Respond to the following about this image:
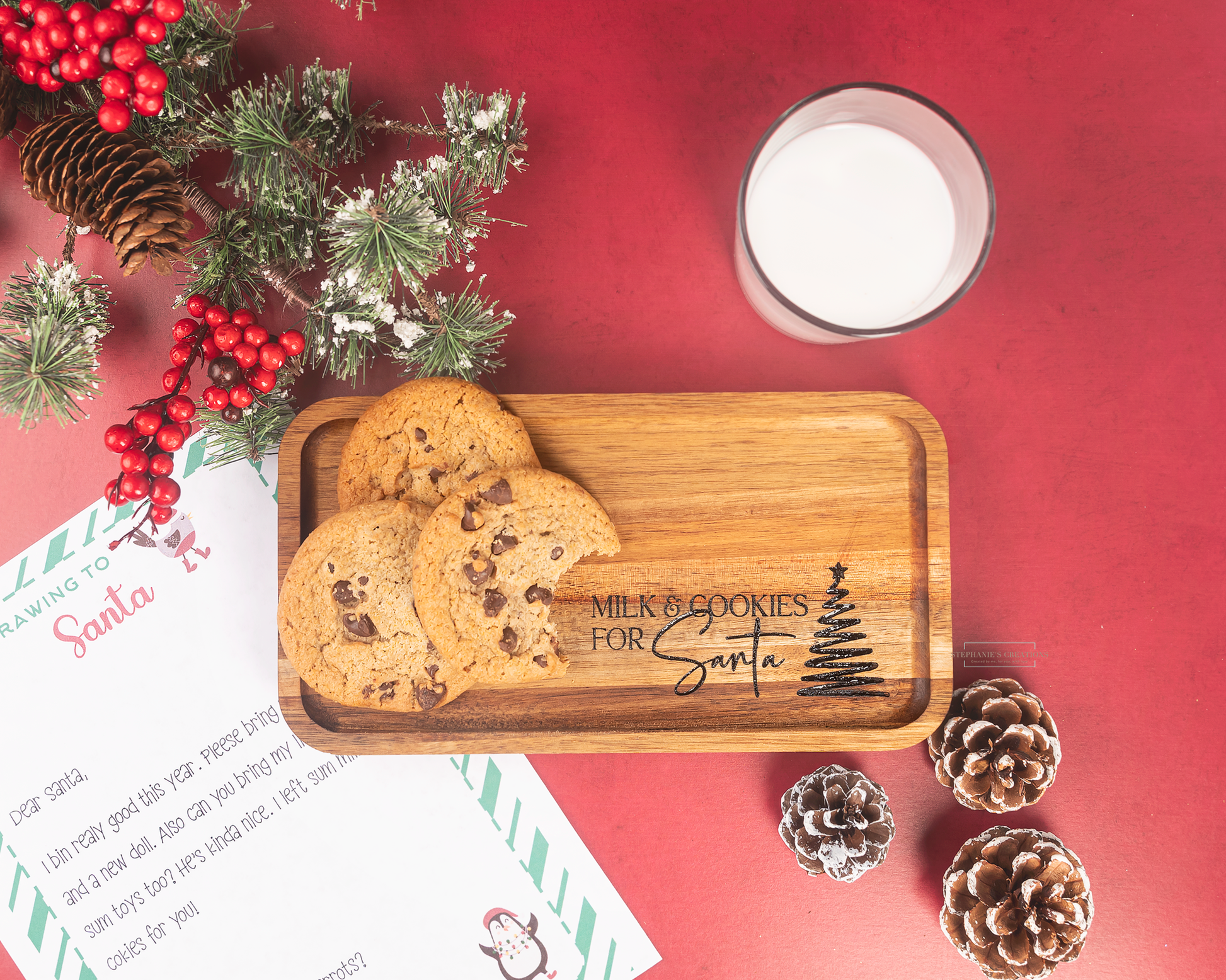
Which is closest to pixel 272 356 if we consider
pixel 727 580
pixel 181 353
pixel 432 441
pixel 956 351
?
pixel 181 353

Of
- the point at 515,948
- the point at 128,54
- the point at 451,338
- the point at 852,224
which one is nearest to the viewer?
the point at 128,54

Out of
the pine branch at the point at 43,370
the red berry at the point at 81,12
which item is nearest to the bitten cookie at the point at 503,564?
the pine branch at the point at 43,370

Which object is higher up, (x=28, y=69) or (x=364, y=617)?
(x=28, y=69)

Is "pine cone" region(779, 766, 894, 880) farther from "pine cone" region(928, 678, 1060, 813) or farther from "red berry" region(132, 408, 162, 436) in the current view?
"red berry" region(132, 408, 162, 436)

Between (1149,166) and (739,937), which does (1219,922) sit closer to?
(739,937)

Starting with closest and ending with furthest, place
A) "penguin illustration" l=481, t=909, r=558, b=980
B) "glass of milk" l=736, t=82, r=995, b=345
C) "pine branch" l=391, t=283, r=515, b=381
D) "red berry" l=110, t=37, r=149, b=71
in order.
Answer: "red berry" l=110, t=37, r=149, b=71 < "glass of milk" l=736, t=82, r=995, b=345 < "pine branch" l=391, t=283, r=515, b=381 < "penguin illustration" l=481, t=909, r=558, b=980

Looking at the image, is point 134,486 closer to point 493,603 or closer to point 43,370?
point 43,370

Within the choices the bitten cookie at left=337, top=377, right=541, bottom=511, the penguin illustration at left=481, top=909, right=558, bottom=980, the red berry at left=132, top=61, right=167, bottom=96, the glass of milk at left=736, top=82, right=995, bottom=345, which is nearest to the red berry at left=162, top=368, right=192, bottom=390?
the bitten cookie at left=337, top=377, right=541, bottom=511
